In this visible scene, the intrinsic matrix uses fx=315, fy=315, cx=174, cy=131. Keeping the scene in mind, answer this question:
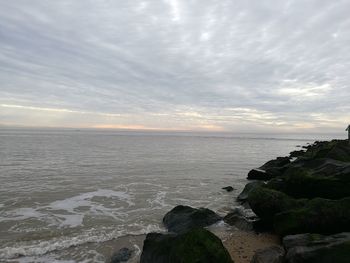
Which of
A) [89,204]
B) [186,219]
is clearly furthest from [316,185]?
[89,204]

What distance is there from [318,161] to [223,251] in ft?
45.2

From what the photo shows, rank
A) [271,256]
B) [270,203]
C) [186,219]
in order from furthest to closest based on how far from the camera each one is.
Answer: [186,219] → [270,203] → [271,256]

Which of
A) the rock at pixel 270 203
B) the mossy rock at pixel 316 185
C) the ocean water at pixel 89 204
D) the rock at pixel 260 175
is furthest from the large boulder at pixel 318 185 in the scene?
the rock at pixel 260 175

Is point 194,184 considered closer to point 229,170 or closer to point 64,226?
point 229,170

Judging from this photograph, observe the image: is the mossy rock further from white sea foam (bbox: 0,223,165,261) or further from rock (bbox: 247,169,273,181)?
rock (bbox: 247,169,273,181)

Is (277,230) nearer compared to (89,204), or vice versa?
(277,230)

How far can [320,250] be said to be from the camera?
6891 millimetres

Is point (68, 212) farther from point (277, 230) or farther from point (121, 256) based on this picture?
point (277, 230)

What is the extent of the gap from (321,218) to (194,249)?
448cm

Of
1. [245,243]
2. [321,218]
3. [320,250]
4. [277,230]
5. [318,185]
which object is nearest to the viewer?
[320,250]

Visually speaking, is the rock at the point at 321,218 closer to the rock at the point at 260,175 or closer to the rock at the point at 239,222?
the rock at the point at 239,222

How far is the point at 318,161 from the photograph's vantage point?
18.8 metres

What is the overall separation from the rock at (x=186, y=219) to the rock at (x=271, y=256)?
4.42 meters

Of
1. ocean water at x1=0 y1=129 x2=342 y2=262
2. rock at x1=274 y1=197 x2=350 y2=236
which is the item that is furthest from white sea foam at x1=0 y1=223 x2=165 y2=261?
rock at x1=274 y1=197 x2=350 y2=236
